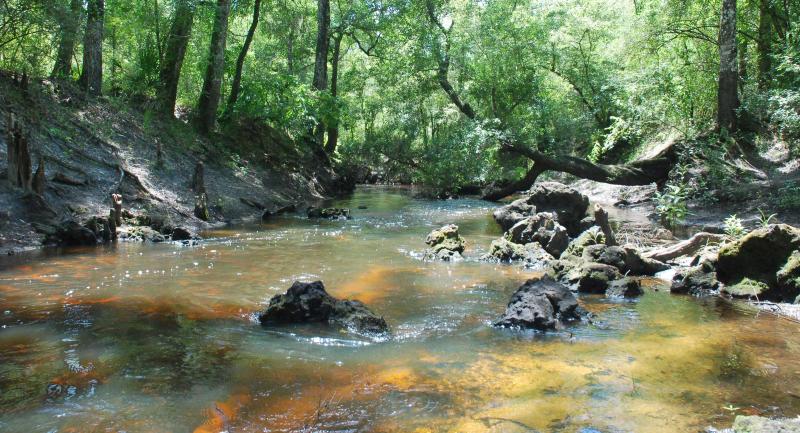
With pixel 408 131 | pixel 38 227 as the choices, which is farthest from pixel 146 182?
pixel 408 131

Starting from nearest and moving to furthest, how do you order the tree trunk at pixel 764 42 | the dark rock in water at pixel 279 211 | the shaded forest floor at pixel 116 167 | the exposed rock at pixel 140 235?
the shaded forest floor at pixel 116 167
the exposed rock at pixel 140 235
the tree trunk at pixel 764 42
the dark rock in water at pixel 279 211

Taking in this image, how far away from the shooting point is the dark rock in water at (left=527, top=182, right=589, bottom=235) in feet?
46.7

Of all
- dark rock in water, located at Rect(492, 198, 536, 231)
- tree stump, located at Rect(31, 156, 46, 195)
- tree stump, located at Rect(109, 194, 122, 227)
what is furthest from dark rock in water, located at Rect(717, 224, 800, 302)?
tree stump, located at Rect(31, 156, 46, 195)

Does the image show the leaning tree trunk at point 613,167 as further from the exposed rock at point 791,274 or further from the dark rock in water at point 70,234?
the dark rock in water at point 70,234

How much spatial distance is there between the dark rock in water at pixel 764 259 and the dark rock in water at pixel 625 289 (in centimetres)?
119

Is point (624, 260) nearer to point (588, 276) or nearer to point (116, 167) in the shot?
point (588, 276)

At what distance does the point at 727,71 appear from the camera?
1495 centimetres

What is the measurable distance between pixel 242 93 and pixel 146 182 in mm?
7937

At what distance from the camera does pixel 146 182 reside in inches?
565

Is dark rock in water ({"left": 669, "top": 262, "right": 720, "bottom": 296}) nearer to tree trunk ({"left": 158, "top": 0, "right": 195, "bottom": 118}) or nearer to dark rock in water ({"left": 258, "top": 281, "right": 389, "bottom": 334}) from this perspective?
dark rock in water ({"left": 258, "top": 281, "right": 389, "bottom": 334})

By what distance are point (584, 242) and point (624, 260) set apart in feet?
3.53

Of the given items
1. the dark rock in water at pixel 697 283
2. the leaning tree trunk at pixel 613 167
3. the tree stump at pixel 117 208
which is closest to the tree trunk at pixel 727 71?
the leaning tree trunk at pixel 613 167

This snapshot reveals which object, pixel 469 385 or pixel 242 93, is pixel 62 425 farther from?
pixel 242 93

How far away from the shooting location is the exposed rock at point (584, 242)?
10.3 meters
